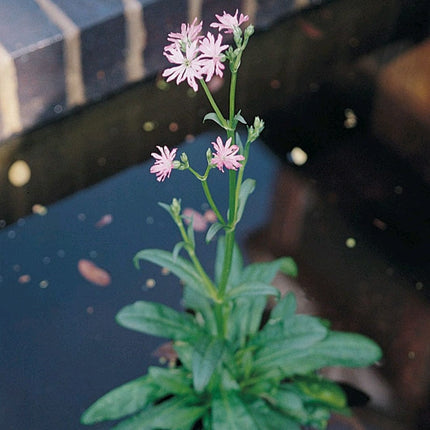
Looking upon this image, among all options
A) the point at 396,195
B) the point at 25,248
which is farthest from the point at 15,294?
the point at 396,195

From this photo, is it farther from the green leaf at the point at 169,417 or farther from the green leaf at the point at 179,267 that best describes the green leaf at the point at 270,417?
the green leaf at the point at 179,267

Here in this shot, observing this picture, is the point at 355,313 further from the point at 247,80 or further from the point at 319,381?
the point at 247,80

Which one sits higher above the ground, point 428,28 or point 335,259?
point 428,28

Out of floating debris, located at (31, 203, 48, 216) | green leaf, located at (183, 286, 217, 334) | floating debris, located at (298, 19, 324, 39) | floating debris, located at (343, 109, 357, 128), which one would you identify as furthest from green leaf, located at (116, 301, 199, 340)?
floating debris, located at (298, 19, 324, 39)

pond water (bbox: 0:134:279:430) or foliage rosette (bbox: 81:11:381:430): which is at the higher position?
pond water (bbox: 0:134:279:430)

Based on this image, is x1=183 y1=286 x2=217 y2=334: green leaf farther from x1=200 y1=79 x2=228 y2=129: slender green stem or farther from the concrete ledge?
the concrete ledge

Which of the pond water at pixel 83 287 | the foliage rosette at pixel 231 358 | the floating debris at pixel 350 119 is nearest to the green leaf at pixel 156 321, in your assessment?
the foliage rosette at pixel 231 358

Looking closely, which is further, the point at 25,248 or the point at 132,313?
the point at 25,248
